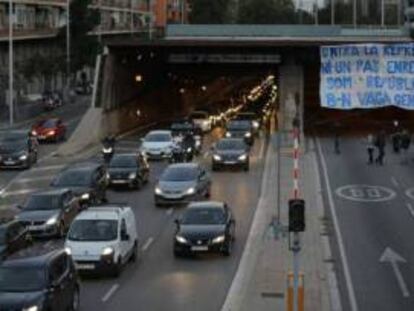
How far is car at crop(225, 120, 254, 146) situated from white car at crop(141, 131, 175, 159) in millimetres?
6107

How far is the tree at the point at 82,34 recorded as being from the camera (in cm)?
9662

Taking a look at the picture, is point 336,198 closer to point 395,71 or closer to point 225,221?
point 225,221

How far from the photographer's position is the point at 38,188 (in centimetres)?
4469

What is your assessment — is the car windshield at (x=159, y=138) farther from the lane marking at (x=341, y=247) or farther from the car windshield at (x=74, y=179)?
the car windshield at (x=74, y=179)

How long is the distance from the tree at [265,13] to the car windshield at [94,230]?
116 meters

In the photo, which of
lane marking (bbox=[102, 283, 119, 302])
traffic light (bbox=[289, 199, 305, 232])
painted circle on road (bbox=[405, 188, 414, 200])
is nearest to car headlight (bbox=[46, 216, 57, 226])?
lane marking (bbox=[102, 283, 119, 302])

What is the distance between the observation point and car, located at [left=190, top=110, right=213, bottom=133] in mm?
70625

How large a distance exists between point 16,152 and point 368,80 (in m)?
34.7

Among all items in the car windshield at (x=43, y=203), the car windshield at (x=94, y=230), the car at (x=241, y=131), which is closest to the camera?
the car windshield at (x=94, y=230)

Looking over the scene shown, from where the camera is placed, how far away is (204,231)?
96.2 ft

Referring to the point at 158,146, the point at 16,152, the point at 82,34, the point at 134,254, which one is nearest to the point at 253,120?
the point at 158,146

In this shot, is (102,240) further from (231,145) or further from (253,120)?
(253,120)

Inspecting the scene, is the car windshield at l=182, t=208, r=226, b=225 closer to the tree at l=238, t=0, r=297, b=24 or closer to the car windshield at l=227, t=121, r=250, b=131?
the car windshield at l=227, t=121, r=250, b=131

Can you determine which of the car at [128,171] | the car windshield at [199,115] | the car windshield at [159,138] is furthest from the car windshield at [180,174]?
the car windshield at [199,115]
